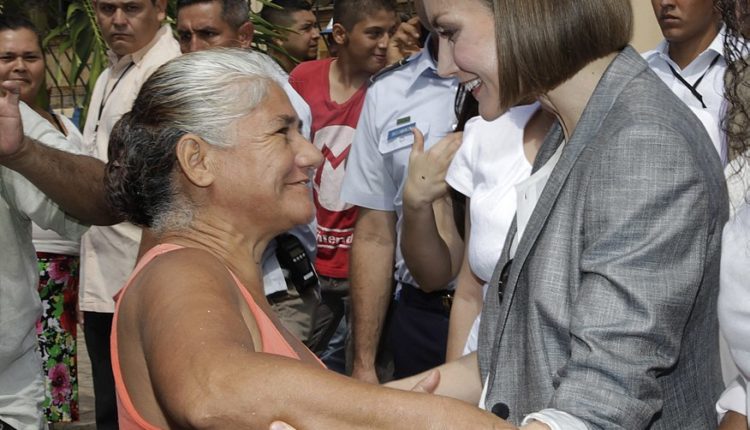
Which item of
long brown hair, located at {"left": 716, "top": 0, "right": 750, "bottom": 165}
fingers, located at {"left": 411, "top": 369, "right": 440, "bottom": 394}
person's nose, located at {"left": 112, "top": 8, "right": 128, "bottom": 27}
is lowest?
fingers, located at {"left": 411, "top": 369, "right": 440, "bottom": 394}

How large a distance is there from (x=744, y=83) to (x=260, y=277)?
122 centimetres

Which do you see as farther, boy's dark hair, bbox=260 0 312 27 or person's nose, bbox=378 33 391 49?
boy's dark hair, bbox=260 0 312 27

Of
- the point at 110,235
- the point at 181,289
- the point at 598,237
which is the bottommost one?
the point at 110,235

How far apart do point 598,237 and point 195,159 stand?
3.09 feet

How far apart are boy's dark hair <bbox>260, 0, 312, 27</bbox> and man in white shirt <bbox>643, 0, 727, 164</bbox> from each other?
4.16m

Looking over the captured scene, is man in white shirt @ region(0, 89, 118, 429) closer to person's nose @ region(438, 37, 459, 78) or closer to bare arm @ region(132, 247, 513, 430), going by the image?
person's nose @ region(438, 37, 459, 78)

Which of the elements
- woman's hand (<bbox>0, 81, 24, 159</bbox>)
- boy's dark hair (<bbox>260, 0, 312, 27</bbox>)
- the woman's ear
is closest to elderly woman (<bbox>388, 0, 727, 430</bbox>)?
the woman's ear

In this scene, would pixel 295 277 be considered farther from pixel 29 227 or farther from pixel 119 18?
pixel 119 18

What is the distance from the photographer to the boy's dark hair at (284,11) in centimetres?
853

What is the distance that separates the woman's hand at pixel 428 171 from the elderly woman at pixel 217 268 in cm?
113

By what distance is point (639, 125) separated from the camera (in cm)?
212

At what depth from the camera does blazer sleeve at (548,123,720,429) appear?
208cm

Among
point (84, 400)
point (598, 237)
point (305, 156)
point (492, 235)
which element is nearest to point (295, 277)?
point (492, 235)

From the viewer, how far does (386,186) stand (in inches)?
183
